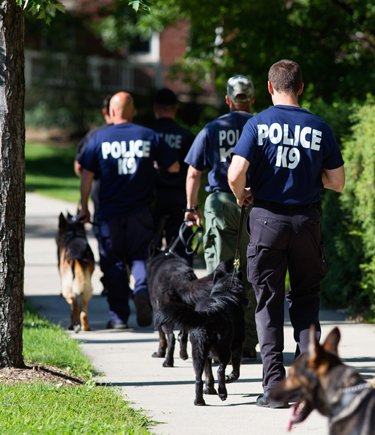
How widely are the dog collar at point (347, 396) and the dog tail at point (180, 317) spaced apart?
1638 millimetres

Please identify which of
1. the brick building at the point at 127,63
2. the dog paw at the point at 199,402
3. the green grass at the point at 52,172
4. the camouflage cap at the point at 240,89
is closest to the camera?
the dog paw at the point at 199,402

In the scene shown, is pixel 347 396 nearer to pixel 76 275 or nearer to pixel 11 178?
pixel 11 178

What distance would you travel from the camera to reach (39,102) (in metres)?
24.1

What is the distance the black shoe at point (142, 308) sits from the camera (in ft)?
20.1

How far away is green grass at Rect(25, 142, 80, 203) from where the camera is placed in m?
18.4

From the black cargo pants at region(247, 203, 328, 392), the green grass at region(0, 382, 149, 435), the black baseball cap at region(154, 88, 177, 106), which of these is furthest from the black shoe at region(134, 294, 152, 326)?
the black cargo pants at region(247, 203, 328, 392)

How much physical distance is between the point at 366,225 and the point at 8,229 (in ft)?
11.8

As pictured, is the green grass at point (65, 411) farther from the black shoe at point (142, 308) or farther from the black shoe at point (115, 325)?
the black shoe at point (115, 325)

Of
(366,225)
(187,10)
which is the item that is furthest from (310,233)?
(187,10)

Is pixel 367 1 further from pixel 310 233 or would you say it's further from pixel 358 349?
pixel 310 233

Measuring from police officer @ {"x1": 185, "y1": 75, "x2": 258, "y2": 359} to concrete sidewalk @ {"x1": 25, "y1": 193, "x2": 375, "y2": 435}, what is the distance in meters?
0.80

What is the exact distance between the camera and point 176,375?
188 inches

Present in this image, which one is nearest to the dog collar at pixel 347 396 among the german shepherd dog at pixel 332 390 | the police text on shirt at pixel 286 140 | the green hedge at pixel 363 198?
the german shepherd dog at pixel 332 390

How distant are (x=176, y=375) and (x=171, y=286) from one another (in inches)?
28.0
